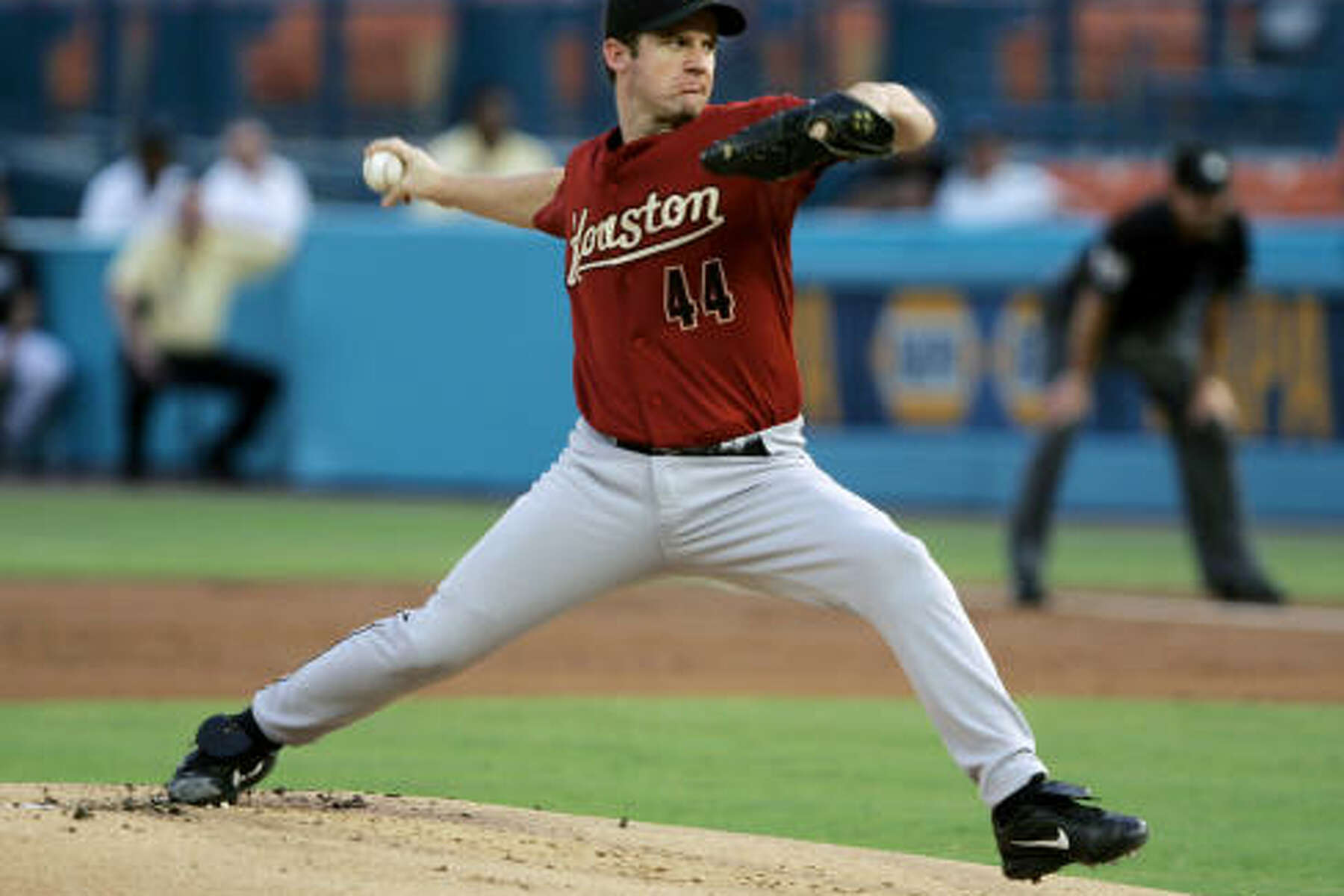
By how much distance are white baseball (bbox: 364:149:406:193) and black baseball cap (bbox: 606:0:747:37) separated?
2.53 feet

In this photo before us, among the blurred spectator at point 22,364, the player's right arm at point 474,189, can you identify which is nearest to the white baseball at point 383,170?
the player's right arm at point 474,189

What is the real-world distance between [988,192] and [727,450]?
12.9m

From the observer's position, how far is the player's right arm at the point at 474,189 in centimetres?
627

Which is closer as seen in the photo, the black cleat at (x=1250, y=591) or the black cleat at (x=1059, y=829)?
the black cleat at (x=1059, y=829)

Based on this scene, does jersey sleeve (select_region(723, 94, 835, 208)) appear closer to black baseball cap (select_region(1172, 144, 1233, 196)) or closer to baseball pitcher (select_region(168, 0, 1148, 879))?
baseball pitcher (select_region(168, 0, 1148, 879))

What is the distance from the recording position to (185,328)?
18.5 m

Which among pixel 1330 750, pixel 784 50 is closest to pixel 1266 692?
pixel 1330 750

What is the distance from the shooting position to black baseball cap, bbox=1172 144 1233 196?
11492mm

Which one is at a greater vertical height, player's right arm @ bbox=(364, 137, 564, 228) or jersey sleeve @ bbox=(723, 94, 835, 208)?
jersey sleeve @ bbox=(723, 94, 835, 208)

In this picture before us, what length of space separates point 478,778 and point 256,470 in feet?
37.7

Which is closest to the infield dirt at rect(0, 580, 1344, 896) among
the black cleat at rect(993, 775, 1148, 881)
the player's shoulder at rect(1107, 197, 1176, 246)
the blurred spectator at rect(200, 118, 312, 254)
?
the black cleat at rect(993, 775, 1148, 881)

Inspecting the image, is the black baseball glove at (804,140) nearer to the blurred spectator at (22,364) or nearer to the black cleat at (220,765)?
the black cleat at (220,765)

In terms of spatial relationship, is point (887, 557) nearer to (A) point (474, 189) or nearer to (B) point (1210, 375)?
(A) point (474, 189)

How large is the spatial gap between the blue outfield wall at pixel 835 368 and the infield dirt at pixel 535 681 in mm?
3405
